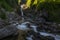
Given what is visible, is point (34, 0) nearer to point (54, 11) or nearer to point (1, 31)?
point (54, 11)

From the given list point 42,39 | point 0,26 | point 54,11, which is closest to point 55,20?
point 54,11

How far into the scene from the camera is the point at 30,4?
7906cm

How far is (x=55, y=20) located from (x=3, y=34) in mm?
35620

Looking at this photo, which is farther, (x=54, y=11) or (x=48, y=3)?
(x=48, y=3)

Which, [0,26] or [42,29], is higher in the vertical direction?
[0,26]

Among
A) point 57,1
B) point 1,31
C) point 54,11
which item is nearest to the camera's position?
point 1,31

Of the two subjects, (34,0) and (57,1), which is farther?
(34,0)

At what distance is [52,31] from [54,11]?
18888 millimetres

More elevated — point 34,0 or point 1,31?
point 1,31

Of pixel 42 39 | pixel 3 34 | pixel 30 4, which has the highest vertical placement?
pixel 3 34

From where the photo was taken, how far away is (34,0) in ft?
252

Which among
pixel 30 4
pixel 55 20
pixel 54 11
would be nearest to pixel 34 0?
pixel 30 4

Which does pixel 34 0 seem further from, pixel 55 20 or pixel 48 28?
pixel 48 28

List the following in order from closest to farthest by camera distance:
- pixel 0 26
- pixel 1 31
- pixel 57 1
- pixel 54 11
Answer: pixel 1 31
pixel 0 26
pixel 54 11
pixel 57 1
